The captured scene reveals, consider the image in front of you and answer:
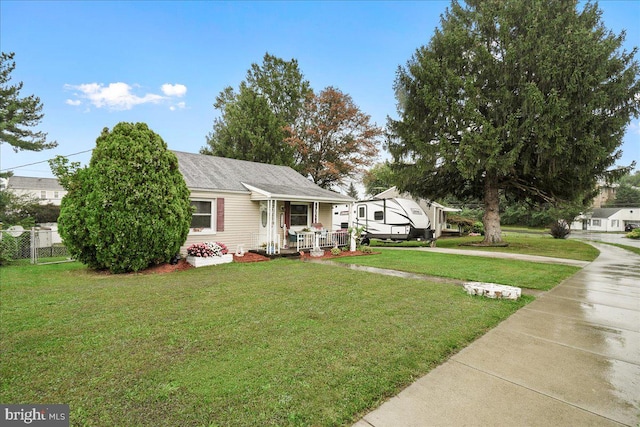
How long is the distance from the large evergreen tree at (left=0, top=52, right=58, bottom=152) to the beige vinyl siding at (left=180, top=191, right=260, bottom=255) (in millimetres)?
14402

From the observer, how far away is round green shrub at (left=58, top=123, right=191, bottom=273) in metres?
7.45

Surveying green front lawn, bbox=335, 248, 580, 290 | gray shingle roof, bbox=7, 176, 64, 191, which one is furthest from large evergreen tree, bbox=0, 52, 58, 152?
gray shingle roof, bbox=7, 176, 64, 191

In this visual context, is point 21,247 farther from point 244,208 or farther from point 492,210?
point 492,210

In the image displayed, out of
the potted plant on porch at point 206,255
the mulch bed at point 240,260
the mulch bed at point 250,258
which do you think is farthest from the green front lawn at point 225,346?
the mulch bed at point 250,258

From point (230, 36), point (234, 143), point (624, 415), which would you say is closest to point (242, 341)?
point (624, 415)

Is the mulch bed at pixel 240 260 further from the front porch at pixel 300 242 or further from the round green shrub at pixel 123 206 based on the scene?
the front porch at pixel 300 242

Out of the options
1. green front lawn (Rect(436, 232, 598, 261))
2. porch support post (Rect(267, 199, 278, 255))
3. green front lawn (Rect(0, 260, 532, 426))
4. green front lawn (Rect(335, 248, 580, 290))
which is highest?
porch support post (Rect(267, 199, 278, 255))

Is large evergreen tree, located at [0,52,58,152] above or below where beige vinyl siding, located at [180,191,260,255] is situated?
above

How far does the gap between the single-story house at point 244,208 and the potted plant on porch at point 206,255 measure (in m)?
0.92

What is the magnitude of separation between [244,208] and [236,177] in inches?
64.5

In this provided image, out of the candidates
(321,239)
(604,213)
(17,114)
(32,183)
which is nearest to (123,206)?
(321,239)

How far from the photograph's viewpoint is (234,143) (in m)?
25.0

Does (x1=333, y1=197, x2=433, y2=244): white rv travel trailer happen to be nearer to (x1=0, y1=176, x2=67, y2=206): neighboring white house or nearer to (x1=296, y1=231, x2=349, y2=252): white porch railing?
(x1=296, y1=231, x2=349, y2=252): white porch railing

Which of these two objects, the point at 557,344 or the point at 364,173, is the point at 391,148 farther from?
the point at 557,344
